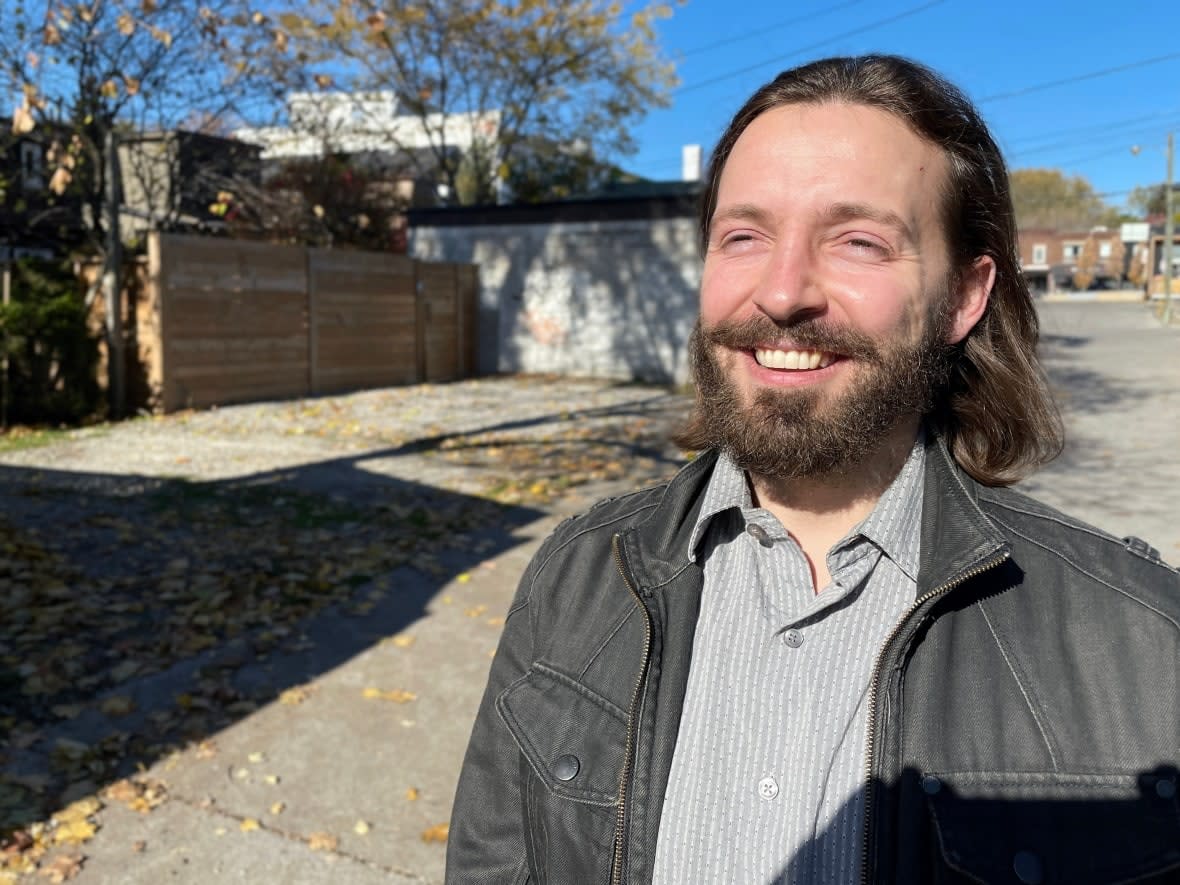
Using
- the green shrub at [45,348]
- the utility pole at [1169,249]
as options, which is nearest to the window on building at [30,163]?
the green shrub at [45,348]

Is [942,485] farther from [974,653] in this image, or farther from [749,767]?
[749,767]

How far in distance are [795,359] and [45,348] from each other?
13153mm

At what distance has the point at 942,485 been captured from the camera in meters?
1.72

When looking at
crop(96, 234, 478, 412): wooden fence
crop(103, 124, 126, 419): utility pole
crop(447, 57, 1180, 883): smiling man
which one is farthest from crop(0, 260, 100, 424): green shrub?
crop(447, 57, 1180, 883): smiling man

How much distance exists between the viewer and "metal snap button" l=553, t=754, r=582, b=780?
159 cm

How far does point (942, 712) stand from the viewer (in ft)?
4.79

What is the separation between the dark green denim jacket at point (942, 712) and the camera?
4.52ft

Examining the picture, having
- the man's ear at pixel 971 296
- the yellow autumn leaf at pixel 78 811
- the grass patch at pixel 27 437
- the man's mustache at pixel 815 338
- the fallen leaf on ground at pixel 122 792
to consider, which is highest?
the man's ear at pixel 971 296

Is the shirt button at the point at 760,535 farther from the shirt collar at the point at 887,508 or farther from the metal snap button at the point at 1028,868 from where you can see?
the metal snap button at the point at 1028,868

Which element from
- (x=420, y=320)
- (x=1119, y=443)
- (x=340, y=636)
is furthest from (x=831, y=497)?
(x=420, y=320)

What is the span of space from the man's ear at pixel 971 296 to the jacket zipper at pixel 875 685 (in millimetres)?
453

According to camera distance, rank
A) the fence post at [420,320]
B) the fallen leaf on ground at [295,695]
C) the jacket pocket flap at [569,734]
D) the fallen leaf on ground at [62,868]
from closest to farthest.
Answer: the jacket pocket flap at [569,734] < the fallen leaf on ground at [62,868] < the fallen leaf on ground at [295,695] < the fence post at [420,320]

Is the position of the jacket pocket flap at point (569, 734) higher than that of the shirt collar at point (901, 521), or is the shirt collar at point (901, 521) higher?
the shirt collar at point (901, 521)

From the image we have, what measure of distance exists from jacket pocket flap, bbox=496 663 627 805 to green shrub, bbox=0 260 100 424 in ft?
41.2
